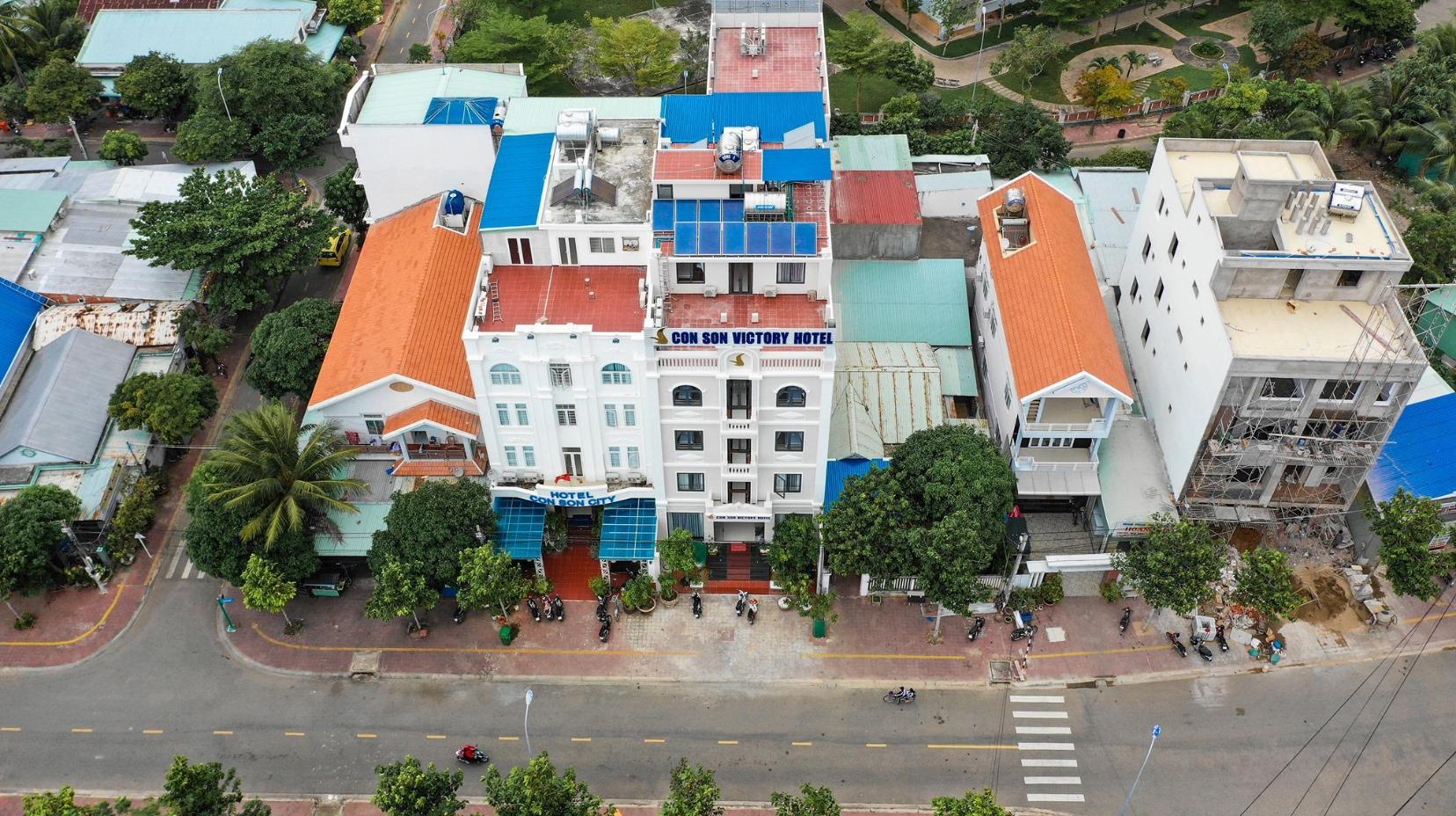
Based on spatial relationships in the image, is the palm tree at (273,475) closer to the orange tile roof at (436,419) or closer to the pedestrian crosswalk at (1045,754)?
the orange tile roof at (436,419)

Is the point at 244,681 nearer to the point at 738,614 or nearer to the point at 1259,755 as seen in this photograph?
the point at 738,614

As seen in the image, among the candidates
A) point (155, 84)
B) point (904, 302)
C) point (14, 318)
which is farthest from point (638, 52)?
point (14, 318)

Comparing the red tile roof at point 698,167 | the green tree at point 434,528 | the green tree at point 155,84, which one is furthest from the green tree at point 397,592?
the green tree at point 155,84

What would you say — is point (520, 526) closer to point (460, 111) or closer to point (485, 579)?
point (485, 579)

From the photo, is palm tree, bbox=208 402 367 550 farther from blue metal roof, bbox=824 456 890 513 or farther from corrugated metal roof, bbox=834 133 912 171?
corrugated metal roof, bbox=834 133 912 171

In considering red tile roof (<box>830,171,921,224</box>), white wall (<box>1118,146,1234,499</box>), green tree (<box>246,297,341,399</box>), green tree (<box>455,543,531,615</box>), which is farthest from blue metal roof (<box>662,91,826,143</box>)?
green tree (<box>455,543,531,615</box>)

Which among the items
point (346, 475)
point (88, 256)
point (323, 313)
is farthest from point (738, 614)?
point (88, 256)
